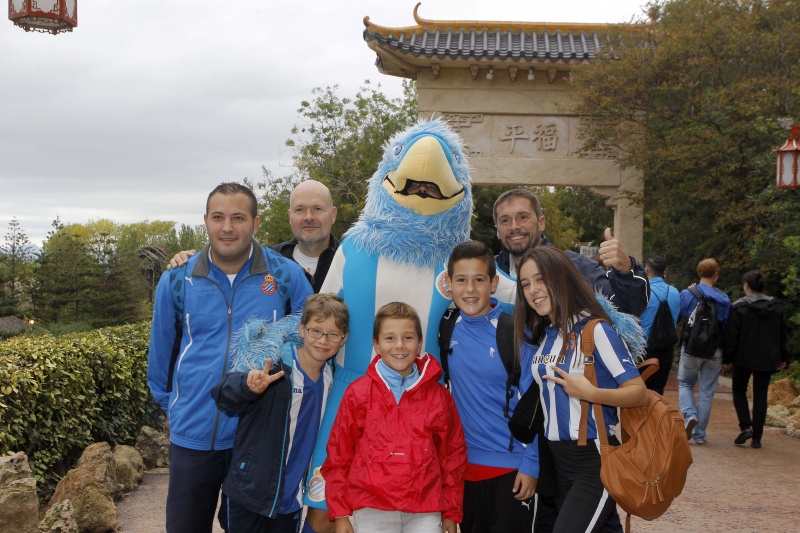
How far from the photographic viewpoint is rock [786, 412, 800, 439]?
8789 mm

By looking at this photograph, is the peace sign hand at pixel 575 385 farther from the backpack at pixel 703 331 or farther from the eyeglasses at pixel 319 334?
the backpack at pixel 703 331

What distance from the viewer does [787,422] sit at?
911 cm

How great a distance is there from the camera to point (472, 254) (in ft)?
10.6

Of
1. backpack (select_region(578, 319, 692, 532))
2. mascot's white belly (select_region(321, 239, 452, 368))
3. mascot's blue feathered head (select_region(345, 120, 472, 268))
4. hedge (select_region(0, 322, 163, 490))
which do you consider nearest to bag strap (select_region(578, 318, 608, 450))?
backpack (select_region(578, 319, 692, 532))

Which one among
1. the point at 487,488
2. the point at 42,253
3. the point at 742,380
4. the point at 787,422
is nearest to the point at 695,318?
the point at 742,380

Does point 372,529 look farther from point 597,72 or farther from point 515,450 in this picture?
point 597,72

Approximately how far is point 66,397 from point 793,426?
7.81 m

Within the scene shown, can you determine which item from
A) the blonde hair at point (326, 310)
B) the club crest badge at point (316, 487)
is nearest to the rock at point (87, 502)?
the club crest badge at point (316, 487)

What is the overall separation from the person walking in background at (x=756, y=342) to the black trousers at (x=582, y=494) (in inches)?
214

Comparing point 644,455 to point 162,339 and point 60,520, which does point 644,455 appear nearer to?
point 162,339

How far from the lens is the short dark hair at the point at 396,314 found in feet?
10.2

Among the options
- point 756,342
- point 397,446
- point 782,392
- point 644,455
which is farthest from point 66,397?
point 782,392

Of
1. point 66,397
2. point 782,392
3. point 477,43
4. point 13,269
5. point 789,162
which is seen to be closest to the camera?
point 66,397

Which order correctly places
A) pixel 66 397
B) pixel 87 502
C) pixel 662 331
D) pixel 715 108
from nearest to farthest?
pixel 87 502
pixel 66 397
pixel 662 331
pixel 715 108
